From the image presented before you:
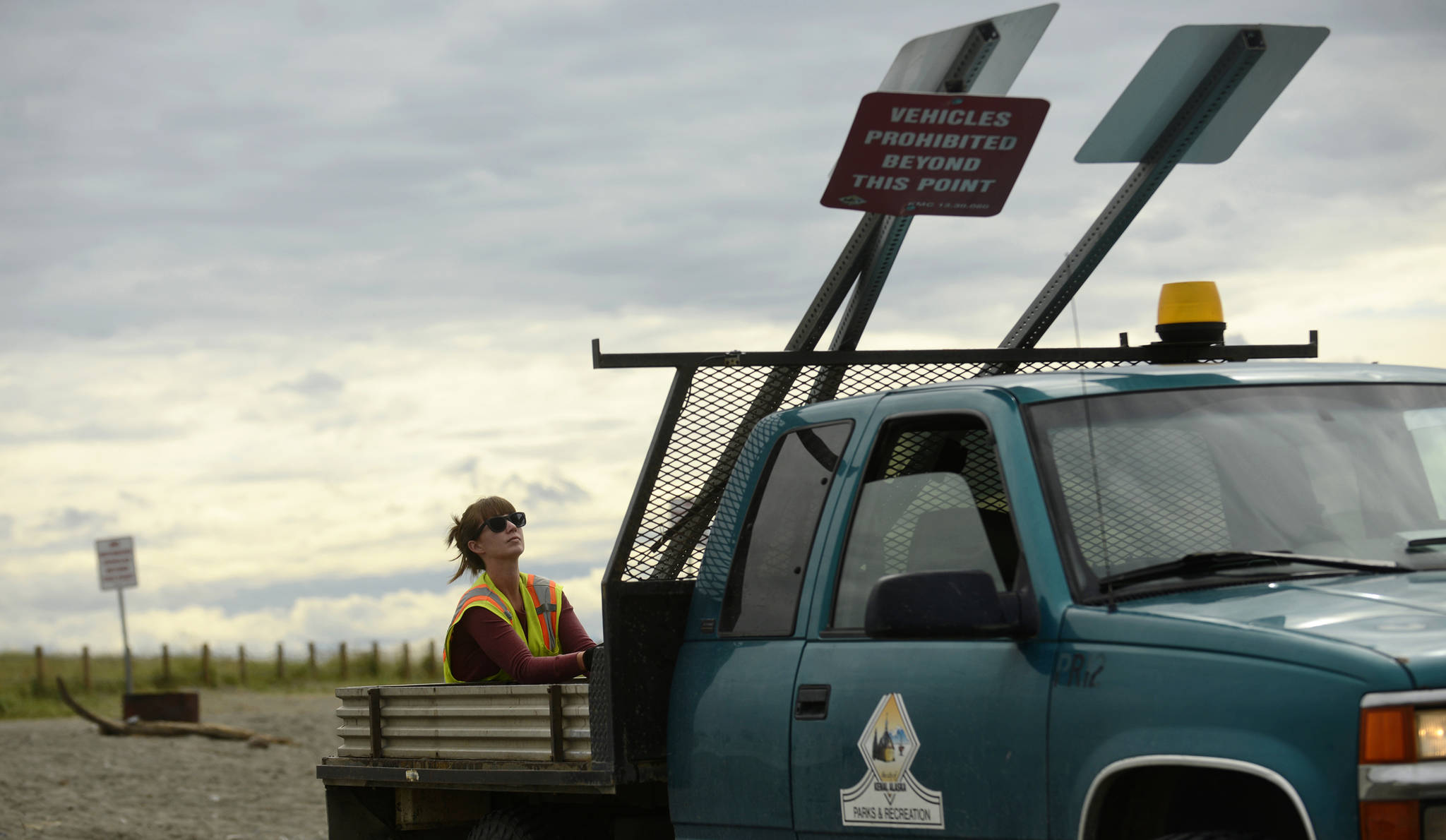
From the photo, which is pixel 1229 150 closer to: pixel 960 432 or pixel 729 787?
pixel 960 432

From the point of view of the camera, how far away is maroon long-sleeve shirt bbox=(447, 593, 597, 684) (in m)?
6.13

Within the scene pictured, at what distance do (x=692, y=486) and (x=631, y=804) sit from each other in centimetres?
110

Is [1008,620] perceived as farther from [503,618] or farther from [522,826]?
[503,618]

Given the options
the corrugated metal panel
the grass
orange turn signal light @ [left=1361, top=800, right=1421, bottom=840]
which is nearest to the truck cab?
orange turn signal light @ [left=1361, top=800, right=1421, bottom=840]

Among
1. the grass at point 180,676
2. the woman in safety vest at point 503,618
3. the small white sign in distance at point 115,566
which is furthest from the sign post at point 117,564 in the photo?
the woman in safety vest at point 503,618

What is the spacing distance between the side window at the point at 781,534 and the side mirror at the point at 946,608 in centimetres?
94

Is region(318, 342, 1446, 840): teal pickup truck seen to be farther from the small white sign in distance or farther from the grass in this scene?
the grass

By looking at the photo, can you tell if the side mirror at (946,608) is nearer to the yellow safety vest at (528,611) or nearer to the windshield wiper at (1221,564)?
the windshield wiper at (1221,564)

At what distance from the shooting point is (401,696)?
6.26 meters

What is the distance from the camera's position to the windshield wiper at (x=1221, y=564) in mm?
3887

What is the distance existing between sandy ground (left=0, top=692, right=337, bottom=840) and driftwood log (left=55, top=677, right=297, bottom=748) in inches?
6.1

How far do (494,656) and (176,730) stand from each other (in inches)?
759

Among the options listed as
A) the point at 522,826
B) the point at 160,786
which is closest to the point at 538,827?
the point at 522,826

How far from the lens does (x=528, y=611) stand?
6984mm
